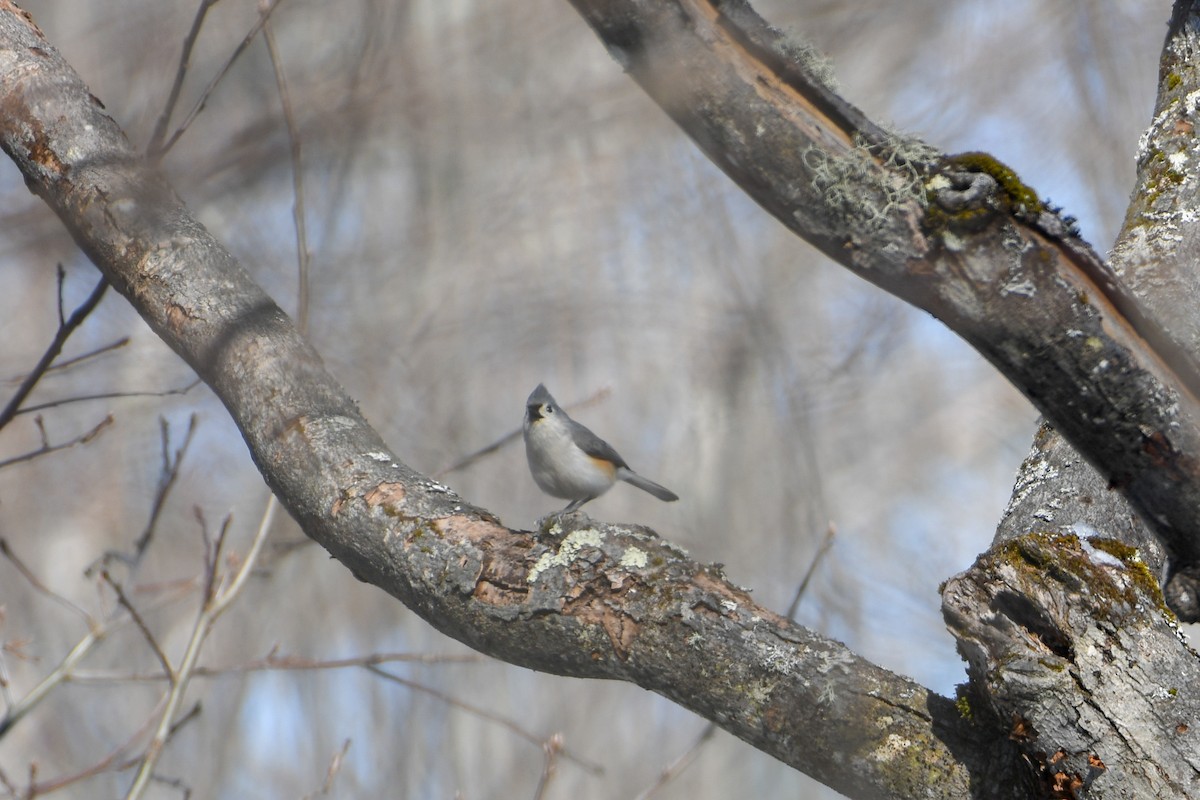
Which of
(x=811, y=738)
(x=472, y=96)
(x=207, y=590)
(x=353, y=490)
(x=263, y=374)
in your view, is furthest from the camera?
(x=472, y=96)

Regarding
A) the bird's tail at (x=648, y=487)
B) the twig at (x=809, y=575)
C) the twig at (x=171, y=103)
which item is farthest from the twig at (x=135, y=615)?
the bird's tail at (x=648, y=487)

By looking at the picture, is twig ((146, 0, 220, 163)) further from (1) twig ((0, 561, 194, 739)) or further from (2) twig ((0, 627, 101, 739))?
(2) twig ((0, 627, 101, 739))

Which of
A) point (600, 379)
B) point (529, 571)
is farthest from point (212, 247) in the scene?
point (600, 379)

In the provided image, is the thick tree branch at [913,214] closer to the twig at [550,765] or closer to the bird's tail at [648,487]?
the twig at [550,765]

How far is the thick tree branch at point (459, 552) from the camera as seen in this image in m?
1.23

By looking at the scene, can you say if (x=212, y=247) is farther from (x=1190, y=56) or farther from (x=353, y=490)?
(x=1190, y=56)

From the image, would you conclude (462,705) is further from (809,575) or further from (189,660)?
(809,575)

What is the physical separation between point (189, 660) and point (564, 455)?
1.94 m

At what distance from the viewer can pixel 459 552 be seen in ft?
4.71

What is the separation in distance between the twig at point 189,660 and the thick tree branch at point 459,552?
514mm

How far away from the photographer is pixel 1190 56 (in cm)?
226

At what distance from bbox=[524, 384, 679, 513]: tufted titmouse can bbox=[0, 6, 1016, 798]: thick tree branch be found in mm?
2031

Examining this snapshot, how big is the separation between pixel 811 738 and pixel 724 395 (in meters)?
5.73

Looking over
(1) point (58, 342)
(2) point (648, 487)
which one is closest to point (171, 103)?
(1) point (58, 342)
